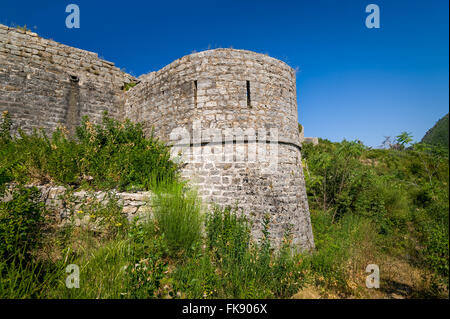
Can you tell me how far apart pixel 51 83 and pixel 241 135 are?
7179 millimetres

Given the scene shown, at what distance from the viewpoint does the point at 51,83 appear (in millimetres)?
7109

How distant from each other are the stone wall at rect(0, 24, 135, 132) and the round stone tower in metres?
3.93

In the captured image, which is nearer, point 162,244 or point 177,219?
point 162,244

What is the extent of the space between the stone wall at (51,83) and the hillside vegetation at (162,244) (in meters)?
0.84

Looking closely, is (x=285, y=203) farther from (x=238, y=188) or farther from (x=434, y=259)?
(x=434, y=259)

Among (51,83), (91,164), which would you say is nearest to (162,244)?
(91,164)

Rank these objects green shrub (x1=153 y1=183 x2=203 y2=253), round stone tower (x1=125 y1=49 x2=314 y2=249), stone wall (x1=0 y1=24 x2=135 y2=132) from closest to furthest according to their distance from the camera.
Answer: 1. green shrub (x1=153 y1=183 x2=203 y2=253)
2. round stone tower (x1=125 y1=49 x2=314 y2=249)
3. stone wall (x1=0 y1=24 x2=135 y2=132)

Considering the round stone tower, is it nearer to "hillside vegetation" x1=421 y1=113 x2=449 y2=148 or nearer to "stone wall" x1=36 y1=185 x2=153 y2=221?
"stone wall" x1=36 y1=185 x2=153 y2=221

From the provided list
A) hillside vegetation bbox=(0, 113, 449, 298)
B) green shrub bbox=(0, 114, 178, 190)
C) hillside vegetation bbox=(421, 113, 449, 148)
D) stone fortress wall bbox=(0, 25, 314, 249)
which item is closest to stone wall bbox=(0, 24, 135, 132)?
stone fortress wall bbox=(0, 25, 314, 249)

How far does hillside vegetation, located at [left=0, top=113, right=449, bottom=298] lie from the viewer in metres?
3.02

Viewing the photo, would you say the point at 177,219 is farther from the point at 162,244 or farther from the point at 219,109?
the point at 219,109

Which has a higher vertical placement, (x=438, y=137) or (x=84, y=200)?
(x=438, y=137)

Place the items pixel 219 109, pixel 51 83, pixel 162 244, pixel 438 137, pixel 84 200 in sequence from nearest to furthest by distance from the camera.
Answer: pixel 162 244 → pixel 84 200 → pixel 219 109 → pixel 51 83 → pixel 438 137
